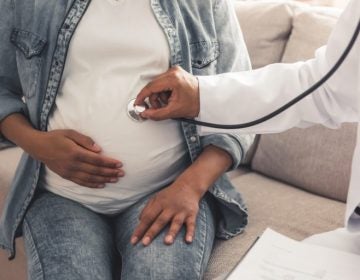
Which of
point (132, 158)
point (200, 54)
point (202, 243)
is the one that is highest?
point (200, 54)

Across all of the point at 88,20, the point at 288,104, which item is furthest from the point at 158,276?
the point at 88,20

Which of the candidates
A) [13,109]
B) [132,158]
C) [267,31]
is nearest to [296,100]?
[132,158]

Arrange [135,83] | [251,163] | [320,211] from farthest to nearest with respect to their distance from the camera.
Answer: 1. [251,163]
2. [320,211]
3. [135,83]

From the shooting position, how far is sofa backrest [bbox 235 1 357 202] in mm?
1222

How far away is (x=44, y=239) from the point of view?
88 cm

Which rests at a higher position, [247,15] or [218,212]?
[247,15]

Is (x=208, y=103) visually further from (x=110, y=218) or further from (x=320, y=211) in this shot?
(x=320, y=211)

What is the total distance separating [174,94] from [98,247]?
29cm

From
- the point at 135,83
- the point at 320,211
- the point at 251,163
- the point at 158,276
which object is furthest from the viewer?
the point at 251,163

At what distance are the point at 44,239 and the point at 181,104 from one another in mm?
331

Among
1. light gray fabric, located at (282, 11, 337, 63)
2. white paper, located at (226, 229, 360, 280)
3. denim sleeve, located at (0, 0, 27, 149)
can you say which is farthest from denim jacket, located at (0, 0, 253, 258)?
light gray fabric, located at (282, 11, 337, 63)

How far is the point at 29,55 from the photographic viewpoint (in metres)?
0.97

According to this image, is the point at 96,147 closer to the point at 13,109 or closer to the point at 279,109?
the point at 13,109

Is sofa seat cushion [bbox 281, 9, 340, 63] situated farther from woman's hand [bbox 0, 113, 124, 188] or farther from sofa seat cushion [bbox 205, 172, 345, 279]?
woman's hand [bbox 0, 113, 124, 188]
